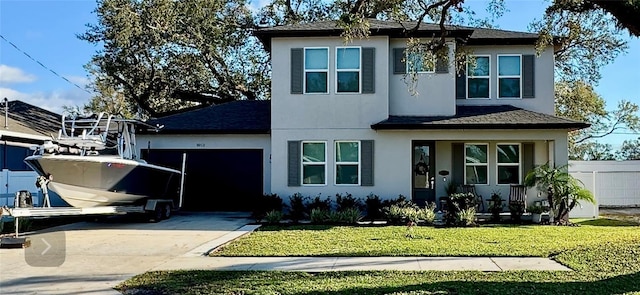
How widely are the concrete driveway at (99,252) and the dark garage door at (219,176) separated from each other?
211cm

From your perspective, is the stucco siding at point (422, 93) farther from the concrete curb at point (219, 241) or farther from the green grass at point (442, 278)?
the green grass at point (442, 278)

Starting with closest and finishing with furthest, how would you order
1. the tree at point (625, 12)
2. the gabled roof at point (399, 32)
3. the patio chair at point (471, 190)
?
the tree at point (625, 12), the gabled roof at point (399, 32), the patio chair at point (471, 190)

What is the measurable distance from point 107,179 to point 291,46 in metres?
6.38

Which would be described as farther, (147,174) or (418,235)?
(147,174)

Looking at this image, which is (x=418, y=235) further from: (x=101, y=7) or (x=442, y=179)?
(x=101, y=7)

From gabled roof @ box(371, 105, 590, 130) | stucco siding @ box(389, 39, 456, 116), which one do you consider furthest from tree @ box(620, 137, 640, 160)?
stucco siding @ box(389, 39, 456, 116)

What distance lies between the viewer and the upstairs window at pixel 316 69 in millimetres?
16812

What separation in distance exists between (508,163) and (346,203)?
552 centimetres

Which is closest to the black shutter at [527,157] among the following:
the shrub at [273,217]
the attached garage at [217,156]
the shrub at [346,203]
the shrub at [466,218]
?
the shrub at [466,218]

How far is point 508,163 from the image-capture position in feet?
58.7

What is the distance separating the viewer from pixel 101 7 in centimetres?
2645

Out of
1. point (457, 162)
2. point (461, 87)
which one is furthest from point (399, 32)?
point (457, 162)

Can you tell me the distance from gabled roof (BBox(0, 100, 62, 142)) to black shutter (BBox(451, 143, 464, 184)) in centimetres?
1413

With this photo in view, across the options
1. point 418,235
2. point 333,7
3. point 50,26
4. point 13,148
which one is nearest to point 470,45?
point 418,235
